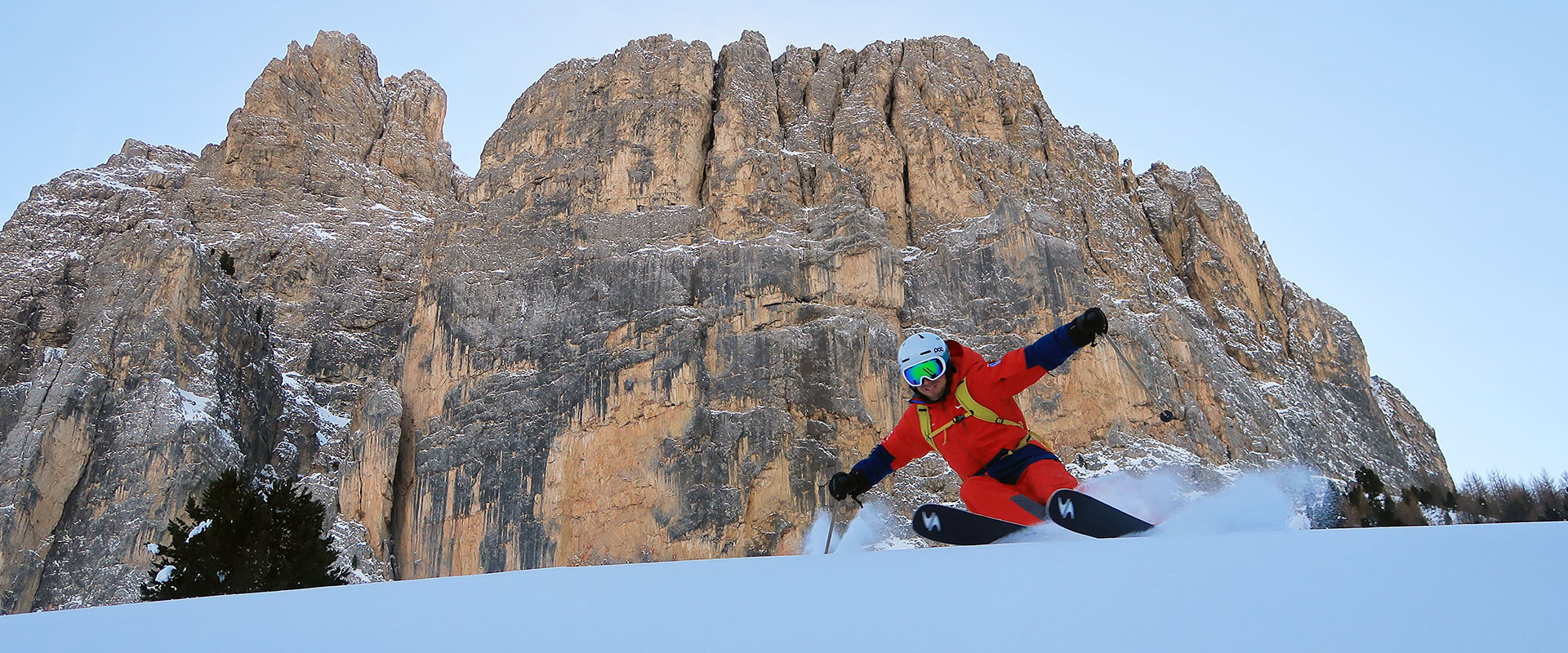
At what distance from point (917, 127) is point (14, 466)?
37048 millimetres

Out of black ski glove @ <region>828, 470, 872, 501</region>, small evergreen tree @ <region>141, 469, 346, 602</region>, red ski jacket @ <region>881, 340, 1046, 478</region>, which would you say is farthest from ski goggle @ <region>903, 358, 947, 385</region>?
small evergreen tree @ <region>141, 469, 346, 602</region>

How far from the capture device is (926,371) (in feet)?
22.7

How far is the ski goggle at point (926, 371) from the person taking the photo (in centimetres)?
690

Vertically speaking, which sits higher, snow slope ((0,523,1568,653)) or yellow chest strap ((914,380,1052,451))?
yellow chest strap ((914,380,1052,451))

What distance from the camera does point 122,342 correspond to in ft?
113

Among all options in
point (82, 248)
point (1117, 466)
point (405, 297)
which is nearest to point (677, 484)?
point (1117, 466)

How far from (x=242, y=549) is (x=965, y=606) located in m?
14.6

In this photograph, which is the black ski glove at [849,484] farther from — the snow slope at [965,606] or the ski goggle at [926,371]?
the snow slope at [965,606]

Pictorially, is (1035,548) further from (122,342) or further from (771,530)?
(122,342)

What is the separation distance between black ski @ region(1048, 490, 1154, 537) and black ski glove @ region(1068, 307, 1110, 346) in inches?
38.0

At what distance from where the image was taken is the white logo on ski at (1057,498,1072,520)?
19.1ft

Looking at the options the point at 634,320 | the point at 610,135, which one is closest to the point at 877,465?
the point at 634,320

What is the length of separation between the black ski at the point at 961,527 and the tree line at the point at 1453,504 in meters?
10.1

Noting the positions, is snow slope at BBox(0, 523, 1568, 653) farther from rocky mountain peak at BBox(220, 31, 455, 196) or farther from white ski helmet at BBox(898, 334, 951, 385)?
rocky mountain peak at BBox(220, 31, 455, 196)
